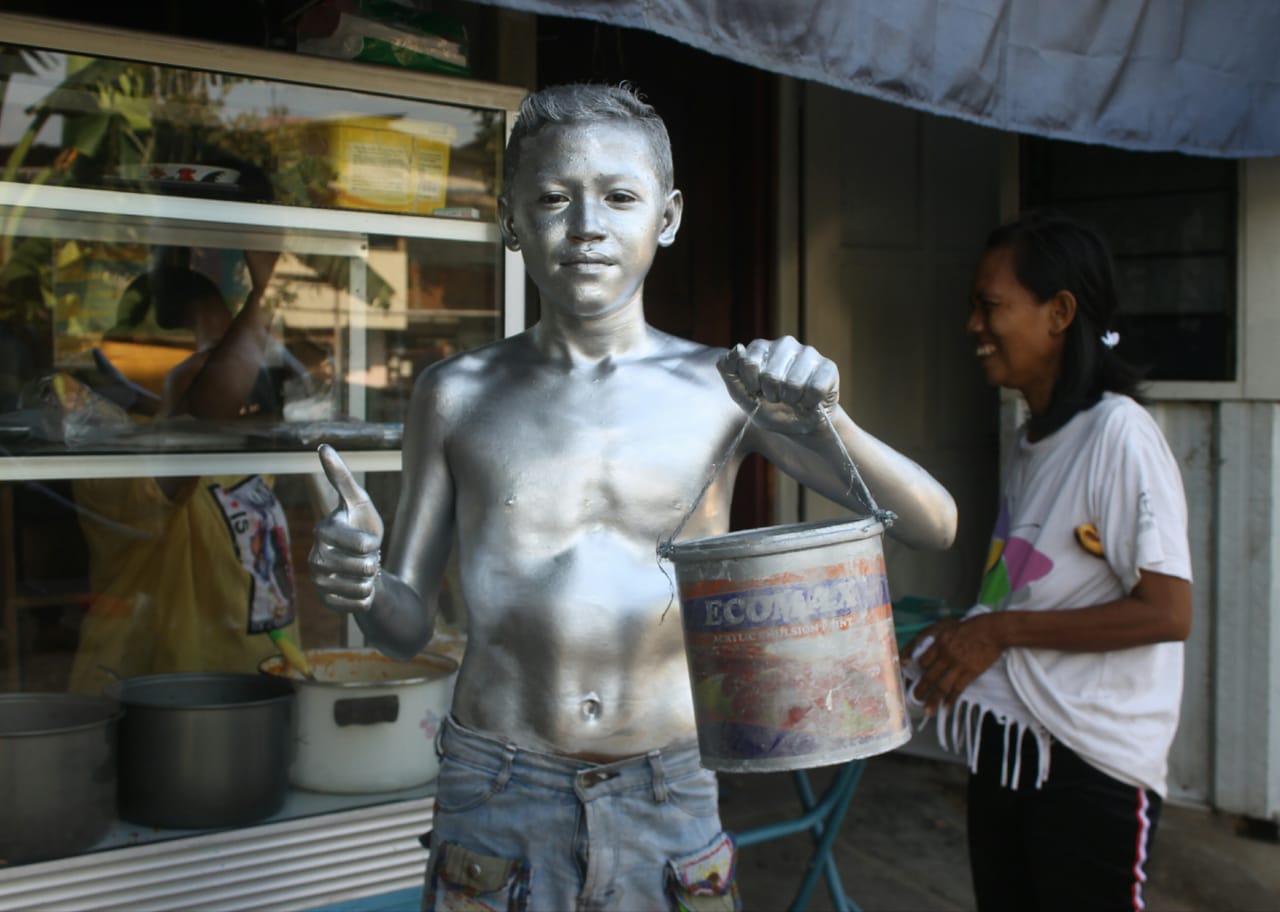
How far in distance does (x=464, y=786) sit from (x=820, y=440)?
0.70 m

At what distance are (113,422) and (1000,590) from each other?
2177 mm

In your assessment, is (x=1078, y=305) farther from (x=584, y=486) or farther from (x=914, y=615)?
(x=584, y=486)

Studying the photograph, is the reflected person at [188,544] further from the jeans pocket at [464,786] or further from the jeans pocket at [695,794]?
the jeans pocket at [695,794]

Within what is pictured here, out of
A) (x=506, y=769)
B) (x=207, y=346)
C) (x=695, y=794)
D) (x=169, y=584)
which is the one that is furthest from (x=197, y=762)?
(x=695, y=794)

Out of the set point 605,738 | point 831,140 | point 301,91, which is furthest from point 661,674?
point 831,140

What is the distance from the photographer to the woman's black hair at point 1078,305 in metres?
2.52

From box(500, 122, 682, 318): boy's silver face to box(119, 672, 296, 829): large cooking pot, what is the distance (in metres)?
1.52

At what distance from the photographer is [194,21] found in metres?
3.85

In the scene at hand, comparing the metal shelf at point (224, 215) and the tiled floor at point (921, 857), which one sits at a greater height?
the metal shelf at point (224, 215)

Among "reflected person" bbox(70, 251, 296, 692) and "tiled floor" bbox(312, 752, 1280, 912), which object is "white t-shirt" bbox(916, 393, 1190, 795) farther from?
"reflected person" bbox(70, 251, 296, 692)

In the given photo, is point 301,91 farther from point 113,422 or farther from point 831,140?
point 831,140

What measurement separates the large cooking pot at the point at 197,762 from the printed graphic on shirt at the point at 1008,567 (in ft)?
5.35

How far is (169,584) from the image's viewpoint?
10.5 ft

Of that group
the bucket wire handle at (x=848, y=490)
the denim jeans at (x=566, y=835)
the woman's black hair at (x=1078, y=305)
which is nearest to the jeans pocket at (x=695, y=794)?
the denim jeans at (x=566, y=835)
